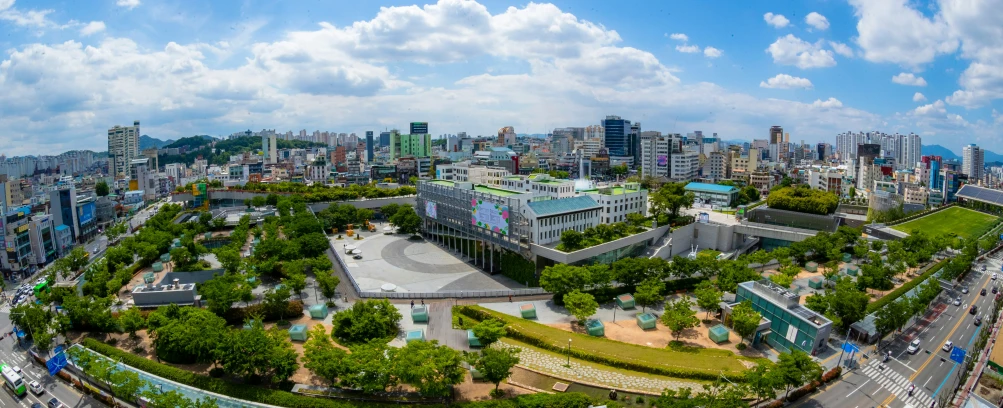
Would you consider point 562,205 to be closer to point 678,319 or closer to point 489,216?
point 489,216

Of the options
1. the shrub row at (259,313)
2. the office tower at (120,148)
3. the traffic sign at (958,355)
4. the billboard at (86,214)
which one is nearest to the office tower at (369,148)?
the office tower at (120,148)

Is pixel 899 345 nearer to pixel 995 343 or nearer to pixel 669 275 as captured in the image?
pixel 995 343

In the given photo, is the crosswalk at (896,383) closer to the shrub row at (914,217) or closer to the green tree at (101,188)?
the shrub row at (914,217)

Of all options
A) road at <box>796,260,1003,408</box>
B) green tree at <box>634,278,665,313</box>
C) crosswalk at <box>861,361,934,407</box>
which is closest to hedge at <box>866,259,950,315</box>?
road at <box>796,260,1003,408</box>

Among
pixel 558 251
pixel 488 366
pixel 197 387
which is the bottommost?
pixel 197 387

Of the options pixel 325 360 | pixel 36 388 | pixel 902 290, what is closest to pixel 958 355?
pixel 902 290

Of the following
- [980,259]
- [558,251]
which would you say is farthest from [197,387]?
[980,259]

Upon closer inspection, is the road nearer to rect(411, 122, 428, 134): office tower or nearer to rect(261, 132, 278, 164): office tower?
rect(261, 132, 278, 164): office tower
